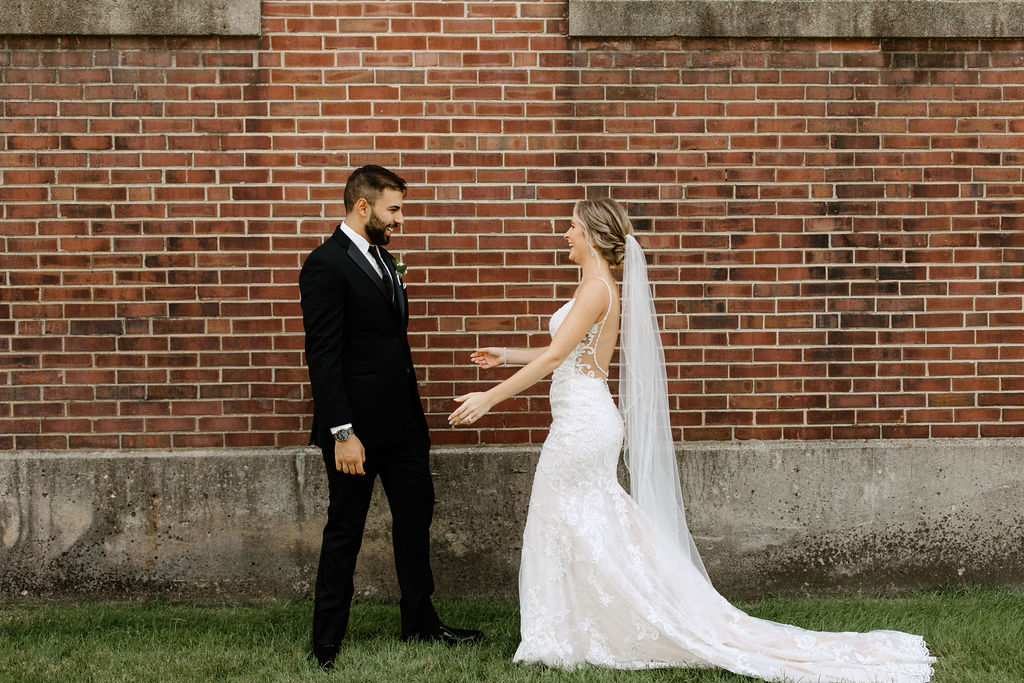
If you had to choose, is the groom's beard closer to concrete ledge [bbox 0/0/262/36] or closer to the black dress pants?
the black dress pants

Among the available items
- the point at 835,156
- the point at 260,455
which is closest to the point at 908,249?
the point at 835,156

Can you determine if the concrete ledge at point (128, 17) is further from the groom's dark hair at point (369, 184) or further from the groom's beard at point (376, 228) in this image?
the groom's beard at point (376, 228)

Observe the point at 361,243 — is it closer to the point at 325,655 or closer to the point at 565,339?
the point at 565,339

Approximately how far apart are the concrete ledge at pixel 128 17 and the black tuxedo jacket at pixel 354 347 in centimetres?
159

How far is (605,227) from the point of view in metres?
3.90

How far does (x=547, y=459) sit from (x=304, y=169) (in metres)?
2.12

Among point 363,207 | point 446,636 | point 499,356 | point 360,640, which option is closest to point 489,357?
point 499,356

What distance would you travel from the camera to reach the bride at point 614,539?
3.74 meters

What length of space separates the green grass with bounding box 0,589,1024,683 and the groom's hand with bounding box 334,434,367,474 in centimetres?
89

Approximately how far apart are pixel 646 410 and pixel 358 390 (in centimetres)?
135

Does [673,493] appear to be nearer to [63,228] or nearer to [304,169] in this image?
[304,169]

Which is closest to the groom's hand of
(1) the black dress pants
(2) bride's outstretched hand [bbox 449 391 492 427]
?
(1) the black dress pants

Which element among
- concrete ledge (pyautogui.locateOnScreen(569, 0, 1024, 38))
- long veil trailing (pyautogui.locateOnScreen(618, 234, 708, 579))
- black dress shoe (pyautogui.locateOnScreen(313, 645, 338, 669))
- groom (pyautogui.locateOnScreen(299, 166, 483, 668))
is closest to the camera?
groom (pyautogui.locateOnScreen(299, 166, 483, 668))

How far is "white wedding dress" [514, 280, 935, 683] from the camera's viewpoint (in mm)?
3736
